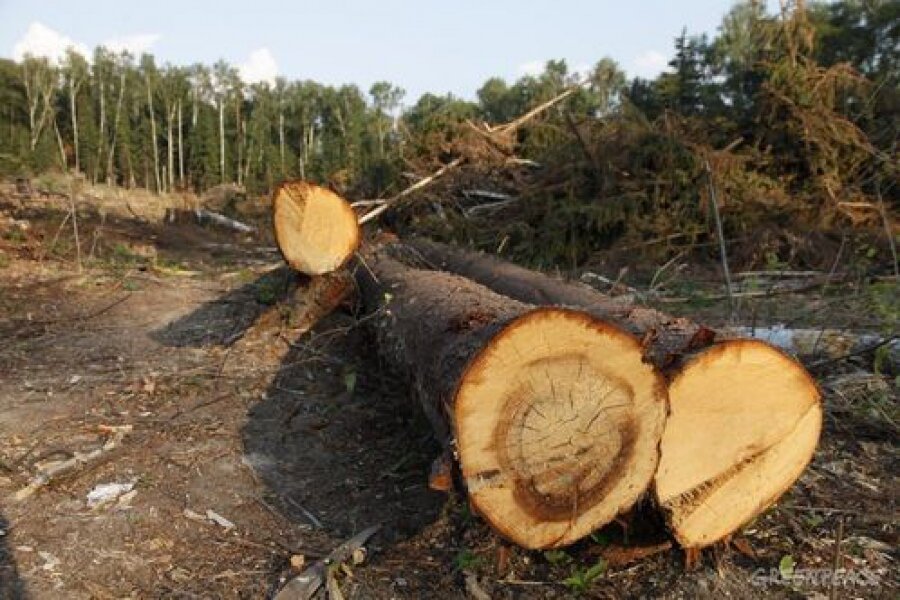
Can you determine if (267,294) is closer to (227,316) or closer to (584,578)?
(227,316)

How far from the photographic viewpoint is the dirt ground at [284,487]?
235cm

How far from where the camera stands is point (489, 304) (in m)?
2.97

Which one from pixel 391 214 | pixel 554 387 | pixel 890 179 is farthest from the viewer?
pixel 391 214

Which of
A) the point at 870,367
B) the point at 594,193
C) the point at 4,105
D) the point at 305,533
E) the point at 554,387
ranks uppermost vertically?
the point at 4,105

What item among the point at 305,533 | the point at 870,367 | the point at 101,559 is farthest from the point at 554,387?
the point at 870,367

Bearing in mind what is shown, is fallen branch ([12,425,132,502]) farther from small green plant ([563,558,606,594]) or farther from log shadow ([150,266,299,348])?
small green plant ([563,558,606,594])

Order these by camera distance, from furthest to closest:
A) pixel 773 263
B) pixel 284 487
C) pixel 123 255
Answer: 1. pixel 123 255
2. pixel 773 263
3. pixel 284 487

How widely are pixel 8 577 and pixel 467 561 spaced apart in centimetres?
158

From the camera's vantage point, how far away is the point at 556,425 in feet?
7.26

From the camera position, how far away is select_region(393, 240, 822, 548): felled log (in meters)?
2.21

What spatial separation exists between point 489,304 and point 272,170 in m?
41.7

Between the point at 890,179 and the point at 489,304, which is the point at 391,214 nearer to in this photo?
the point at 890,179

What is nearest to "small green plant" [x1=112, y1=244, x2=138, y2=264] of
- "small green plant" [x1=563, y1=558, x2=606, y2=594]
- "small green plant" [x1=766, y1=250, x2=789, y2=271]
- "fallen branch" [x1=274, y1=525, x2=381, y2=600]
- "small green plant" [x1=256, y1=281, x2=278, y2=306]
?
"small green plant" [x1=256, y1=281, x2=278, y2=306]

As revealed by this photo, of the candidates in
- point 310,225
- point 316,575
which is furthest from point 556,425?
point 310,225
